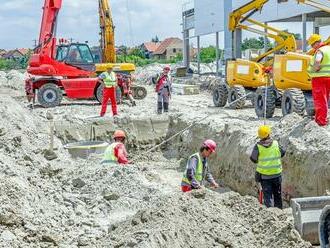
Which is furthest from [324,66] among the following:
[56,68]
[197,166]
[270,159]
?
[56,68]

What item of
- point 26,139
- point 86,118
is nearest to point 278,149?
point 26,139

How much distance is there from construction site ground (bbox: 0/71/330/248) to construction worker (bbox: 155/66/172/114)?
44cm

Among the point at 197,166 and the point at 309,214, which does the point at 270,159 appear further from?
the point at 309,214

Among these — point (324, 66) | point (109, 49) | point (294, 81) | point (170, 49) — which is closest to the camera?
point (324, 66)

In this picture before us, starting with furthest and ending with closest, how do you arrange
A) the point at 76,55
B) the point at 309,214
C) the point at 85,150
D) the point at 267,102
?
the point at 76,55 → the point at 267,102 → the point at 85,150 → the point at 309,214

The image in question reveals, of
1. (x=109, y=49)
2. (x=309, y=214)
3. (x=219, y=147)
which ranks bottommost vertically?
(x=219, y=147)

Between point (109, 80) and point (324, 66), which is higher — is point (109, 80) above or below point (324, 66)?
below

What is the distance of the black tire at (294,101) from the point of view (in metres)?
13.9

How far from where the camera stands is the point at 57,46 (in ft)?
69.3

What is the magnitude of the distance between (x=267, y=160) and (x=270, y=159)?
0.04 meters

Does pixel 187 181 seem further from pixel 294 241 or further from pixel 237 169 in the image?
pixel 237 169

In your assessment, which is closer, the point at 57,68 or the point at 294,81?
the point at 294,81

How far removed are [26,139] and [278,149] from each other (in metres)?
7.23

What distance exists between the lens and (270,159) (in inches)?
328
